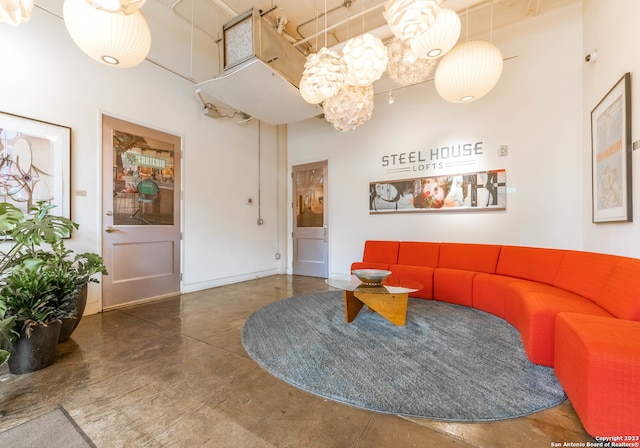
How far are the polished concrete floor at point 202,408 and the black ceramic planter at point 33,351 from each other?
0.06 m

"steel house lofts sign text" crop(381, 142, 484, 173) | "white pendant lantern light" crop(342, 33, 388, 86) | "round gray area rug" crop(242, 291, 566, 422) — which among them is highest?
"white pendant lantern light" crop(342, 33, 388, 86)

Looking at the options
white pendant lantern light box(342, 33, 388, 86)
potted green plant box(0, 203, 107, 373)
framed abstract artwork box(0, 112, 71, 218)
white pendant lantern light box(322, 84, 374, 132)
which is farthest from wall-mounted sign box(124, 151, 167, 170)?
white pendant lantern light box(342, 33, 388, 86)

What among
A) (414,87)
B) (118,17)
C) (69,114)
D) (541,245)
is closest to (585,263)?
(541,245)

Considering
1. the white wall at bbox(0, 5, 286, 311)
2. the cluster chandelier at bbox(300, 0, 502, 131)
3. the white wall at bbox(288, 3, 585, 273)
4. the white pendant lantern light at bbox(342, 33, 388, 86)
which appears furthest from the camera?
the white wall at bbox(288, 3, 585, 273)

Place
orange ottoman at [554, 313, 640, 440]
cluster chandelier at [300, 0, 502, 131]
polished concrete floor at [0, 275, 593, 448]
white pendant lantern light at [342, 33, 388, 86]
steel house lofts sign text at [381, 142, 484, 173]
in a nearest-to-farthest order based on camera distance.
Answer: orange ottoman at [554, 313, 640, 440] → polished concrete floor at [0, 275, 593, 448] → cluster chandelier at [300, 0, 502, 131] → white pendant lantern light at [342, 33, 388, 86] → steel house lofts sign text at [381, 142, 484, 173]

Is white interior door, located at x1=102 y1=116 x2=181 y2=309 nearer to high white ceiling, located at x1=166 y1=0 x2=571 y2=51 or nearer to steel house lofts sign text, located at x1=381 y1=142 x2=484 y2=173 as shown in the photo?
high white ceiling, located at x1=166 y1=0 x2=571 y2=51

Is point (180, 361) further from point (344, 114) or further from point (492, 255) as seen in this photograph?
point (492, 255)

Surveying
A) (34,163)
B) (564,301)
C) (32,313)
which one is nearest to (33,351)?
(32,313)

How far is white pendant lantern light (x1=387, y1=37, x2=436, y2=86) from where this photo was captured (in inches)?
104

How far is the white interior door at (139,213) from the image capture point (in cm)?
345

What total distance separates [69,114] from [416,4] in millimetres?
3984

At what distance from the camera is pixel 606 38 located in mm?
2707

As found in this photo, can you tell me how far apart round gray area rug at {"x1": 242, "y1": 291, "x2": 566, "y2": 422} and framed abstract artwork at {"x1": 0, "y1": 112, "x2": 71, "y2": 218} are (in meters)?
2.76

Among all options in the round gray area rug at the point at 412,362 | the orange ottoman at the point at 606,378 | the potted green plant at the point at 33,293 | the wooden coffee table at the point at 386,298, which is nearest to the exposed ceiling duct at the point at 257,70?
the potted green plant at the point at 33,293
